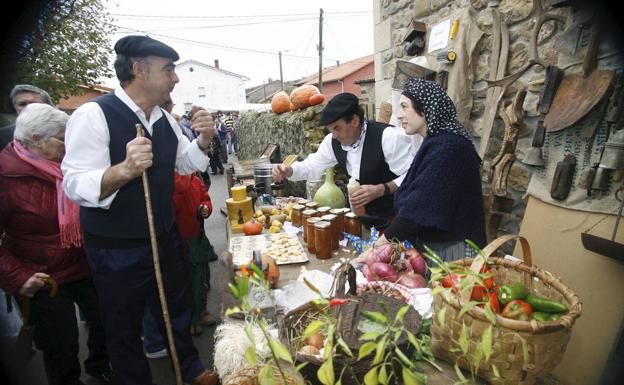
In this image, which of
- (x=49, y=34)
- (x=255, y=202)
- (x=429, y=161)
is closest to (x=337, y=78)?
(x=49, y=34)

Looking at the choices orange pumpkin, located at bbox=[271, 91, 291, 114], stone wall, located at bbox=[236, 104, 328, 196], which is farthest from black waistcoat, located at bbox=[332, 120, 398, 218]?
orange pumpkin, located at bbox=[271, 91, 291, 114]

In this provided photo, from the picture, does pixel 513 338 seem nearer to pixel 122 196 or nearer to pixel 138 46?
pixel 122 196

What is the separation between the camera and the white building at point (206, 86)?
1588 inches

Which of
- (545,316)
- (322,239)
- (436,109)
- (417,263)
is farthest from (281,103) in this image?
(545,316)

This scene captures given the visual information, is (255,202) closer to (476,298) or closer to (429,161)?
(429,161)

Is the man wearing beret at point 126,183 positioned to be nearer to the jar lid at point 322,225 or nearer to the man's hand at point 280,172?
the jar lid at point 322,225

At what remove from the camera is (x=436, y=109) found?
194 cm

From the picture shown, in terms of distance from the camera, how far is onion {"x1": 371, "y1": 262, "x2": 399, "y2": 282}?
1.73 m

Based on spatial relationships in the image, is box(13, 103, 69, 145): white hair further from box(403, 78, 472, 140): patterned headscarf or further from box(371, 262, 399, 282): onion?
box(403, 78, 472, 140): patterned headscarf

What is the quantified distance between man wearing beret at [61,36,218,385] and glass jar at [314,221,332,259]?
98 centimetres

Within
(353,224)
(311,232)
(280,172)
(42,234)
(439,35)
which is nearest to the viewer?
(42,234)

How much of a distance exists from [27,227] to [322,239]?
1.87 metres

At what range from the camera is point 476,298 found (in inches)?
47.8

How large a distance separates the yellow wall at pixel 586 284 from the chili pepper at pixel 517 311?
1.29 metres
